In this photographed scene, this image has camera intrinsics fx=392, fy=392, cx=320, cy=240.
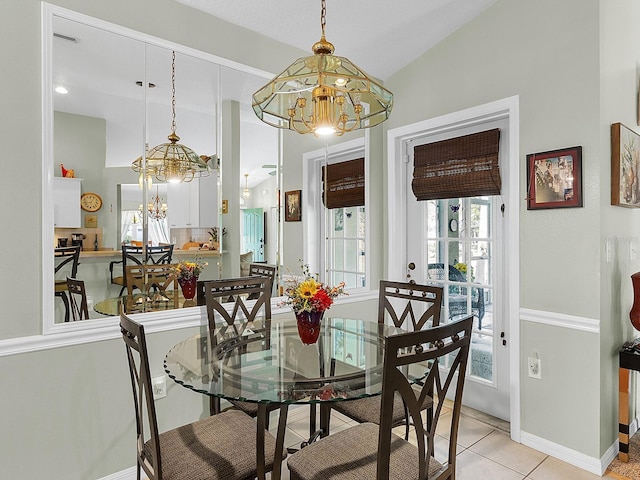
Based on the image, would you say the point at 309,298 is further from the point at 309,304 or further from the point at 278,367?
the point at 278,367

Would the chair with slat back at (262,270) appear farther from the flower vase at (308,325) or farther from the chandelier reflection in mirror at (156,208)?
the flower vase at (308,325)

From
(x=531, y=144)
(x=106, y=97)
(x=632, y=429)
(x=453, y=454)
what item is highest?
(x=106, y=97)

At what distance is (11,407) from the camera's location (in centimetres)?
177

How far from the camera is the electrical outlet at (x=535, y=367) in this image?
244cm

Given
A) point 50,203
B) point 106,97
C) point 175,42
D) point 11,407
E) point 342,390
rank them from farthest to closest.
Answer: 1. point 175,42
2. point 106,97
3. point 50,203
4. point 11,407
5. point 342,390

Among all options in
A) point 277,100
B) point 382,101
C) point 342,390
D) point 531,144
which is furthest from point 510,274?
point 277,100

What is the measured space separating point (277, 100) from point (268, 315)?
135cm

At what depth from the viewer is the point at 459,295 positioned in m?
3.07

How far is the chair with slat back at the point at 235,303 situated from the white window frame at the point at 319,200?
2.37 feet

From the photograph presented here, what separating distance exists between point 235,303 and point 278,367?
2.90 feet

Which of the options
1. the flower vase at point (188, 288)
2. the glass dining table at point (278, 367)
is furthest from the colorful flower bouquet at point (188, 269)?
the glass dining table at point (278, 367)

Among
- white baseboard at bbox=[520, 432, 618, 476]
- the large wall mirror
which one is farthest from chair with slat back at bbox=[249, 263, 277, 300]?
white baseboard at bbox=[520, 432, 618, 476]

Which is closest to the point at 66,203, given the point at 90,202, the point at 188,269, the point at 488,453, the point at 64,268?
the point at 90,202

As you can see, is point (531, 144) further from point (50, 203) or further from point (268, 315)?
Answer: point (50, 203)
